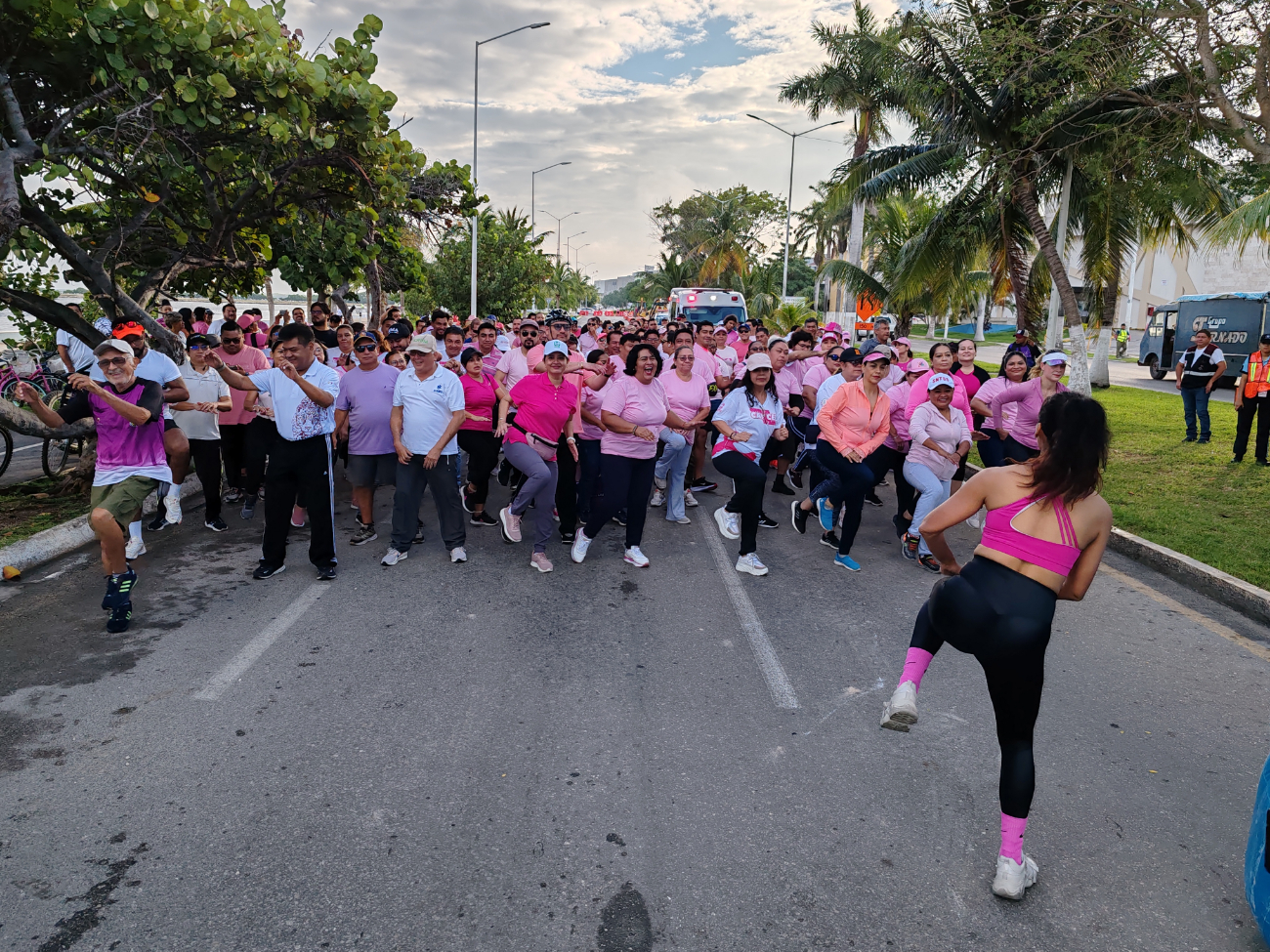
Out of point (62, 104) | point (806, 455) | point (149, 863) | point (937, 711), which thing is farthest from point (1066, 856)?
point (62, 104)

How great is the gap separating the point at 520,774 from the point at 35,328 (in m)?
12.5

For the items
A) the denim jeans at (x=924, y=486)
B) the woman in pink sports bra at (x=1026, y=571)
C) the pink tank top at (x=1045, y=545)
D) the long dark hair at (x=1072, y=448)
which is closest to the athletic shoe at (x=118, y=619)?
the woman in pink sports bra at (x=1026, y=571)

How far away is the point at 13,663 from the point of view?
483 cm

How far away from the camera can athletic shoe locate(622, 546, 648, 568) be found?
23.2 ft

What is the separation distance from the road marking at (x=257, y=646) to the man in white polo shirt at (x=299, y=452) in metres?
0.40

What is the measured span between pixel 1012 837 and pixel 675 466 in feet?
18.9

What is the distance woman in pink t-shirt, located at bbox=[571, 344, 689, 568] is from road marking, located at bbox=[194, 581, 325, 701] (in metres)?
2.13

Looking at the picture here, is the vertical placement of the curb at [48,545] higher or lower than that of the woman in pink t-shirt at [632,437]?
lower

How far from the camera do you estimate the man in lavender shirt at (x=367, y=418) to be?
7230 millimetres

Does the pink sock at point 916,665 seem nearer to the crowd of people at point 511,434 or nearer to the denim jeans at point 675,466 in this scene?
the crowd of people at point 511,434

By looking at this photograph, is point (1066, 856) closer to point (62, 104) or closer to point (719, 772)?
point (719, 772)

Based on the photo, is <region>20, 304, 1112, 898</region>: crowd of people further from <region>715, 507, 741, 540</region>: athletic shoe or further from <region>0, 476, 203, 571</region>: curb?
<region>0, 476, 203, 571</region>: curb

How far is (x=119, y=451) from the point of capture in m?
5.45

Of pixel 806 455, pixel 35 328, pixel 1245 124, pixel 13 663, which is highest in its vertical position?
pixel 1245 124
